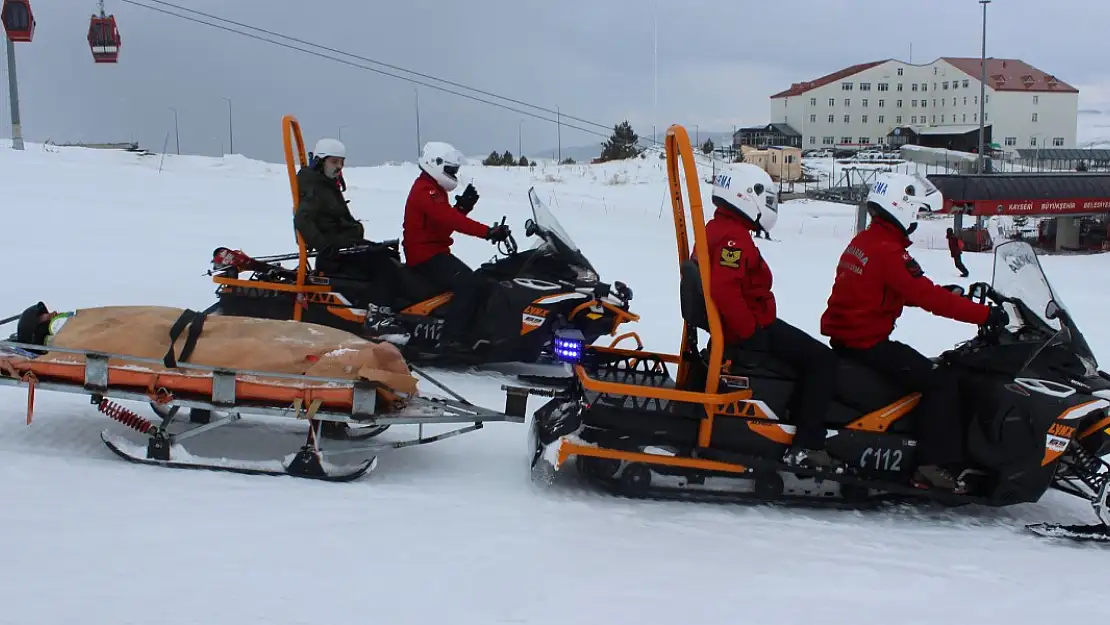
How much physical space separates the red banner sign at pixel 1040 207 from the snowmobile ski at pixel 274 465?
927 inches

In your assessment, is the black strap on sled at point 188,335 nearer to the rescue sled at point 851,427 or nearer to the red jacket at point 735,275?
the rescue sled at point 851,427

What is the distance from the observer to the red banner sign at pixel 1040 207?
25.2 meters

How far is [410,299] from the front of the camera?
7914mm

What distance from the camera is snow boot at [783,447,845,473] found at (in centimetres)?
500

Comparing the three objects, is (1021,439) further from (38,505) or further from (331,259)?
(331,259)

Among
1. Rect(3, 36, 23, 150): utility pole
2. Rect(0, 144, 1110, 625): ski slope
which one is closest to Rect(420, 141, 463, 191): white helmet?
Rect(0, 144, 1110, 625): ski slope

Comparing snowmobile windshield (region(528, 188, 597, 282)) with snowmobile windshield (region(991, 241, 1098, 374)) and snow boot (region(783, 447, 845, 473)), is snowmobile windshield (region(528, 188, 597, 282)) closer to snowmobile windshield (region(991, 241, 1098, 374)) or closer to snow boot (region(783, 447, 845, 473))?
snow boot (region(783, 447, 845, 473))

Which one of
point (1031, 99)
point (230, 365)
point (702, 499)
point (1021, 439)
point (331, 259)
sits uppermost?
point (1031, 99)

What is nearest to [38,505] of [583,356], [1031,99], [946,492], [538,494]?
[538,494]

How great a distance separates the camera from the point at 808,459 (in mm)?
5012

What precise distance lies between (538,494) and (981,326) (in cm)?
261

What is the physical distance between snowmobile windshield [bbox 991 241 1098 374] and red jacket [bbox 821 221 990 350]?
1.56 ft

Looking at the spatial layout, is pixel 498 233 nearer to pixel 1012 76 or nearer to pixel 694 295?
pixel 694 295

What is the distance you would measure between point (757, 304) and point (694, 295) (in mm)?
373
